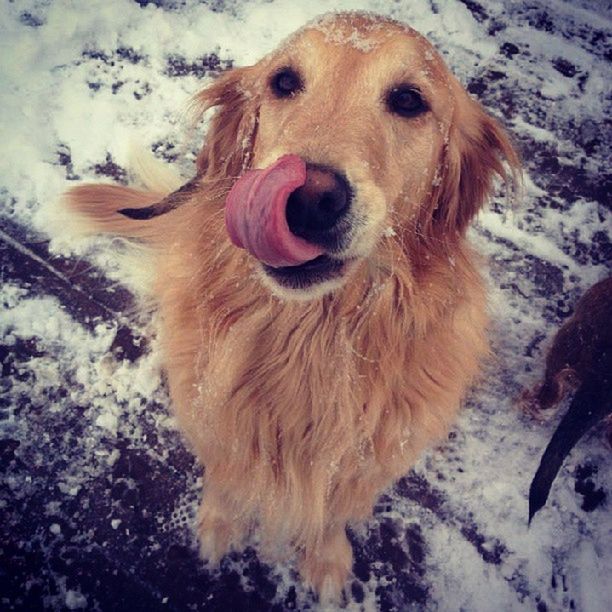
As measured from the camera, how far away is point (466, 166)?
6.15 feet

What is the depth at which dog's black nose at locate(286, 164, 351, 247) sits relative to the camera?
4.08 feet

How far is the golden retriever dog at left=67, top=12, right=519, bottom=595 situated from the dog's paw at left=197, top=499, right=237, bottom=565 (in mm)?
195

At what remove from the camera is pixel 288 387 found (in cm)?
179

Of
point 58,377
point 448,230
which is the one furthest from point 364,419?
point 58,377

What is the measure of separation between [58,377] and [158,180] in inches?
43.8

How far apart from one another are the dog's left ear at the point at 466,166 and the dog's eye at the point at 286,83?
56 cm

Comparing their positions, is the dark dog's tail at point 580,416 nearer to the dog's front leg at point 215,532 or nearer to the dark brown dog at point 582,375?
the dark brown dog at point 582,375

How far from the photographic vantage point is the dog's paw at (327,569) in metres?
2.15

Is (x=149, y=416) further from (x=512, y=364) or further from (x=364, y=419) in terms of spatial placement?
(x=512, y=364)

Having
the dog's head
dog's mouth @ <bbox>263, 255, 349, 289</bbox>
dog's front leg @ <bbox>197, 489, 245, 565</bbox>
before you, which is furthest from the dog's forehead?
dog's front leg @ <bbox>197, 489, 245, 565</bbox>

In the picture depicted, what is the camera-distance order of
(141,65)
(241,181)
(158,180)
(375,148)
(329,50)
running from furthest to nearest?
(141,65)
(158,180)
(329,50)
(375,148)
(241,181)

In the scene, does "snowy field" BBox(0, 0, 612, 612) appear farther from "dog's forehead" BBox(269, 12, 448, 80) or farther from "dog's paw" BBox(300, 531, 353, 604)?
"dog's forehead" BBox(269, 12, 448, 80)

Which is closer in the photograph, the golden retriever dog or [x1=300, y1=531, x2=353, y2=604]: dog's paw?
the golden retriever dog

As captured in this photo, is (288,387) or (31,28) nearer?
(288,387)
